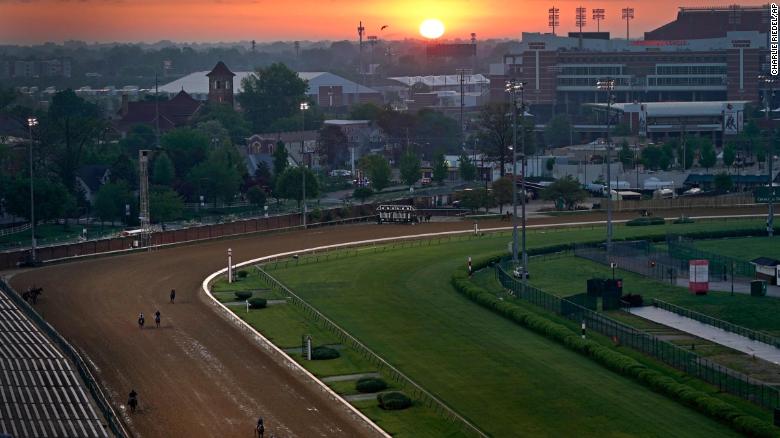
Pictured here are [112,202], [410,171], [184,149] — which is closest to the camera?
[112,202]

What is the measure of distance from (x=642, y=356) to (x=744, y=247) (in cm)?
3242

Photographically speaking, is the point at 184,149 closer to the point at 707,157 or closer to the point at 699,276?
the point at 707,157

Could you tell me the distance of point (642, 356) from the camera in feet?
161

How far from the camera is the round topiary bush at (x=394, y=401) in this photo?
42.3 m

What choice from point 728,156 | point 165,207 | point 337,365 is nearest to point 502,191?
point 165,207

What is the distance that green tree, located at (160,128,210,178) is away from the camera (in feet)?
389

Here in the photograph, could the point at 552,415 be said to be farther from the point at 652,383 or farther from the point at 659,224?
the point at 659,224

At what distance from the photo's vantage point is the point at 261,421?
130ft

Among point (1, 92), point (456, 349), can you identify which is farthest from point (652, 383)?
point (1, 92)

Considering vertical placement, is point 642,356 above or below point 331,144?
below

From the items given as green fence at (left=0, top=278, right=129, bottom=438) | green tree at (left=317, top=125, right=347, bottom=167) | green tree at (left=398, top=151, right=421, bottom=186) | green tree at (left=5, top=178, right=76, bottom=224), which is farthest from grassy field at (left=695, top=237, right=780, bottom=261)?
green tree at (left=317, top=125, right=347, bottom=167)

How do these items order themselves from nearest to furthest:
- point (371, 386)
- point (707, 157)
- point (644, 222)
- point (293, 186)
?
point (371, 386) < point (644, 222) < point (293, 186) < point (707, 157)

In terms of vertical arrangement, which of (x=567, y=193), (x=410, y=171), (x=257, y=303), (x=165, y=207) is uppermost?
(x=410, y=171)

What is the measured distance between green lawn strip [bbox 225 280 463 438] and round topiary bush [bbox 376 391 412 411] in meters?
0.21
